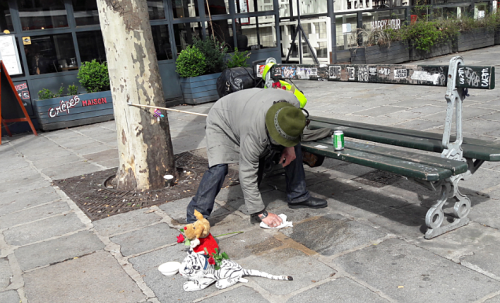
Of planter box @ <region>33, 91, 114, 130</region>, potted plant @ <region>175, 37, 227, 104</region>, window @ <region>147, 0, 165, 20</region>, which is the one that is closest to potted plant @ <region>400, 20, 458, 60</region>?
potted plant @ <region>175, 37, 227, 104</region>

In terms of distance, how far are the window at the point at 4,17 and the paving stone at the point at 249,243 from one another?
780cm

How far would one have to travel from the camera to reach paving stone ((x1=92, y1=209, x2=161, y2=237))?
14.3 feet

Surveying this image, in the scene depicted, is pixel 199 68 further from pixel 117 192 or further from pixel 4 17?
pixel 117 192

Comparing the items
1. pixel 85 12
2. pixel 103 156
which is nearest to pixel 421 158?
pixel 103 156

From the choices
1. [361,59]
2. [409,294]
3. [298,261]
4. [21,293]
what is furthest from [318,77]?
[361,59]

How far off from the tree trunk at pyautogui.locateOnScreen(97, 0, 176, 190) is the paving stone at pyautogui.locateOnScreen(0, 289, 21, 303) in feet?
6.82

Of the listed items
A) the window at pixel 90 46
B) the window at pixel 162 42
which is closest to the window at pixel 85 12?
the window at pixel 90 46

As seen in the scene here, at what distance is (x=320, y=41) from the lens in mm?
14633

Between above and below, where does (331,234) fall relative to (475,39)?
below

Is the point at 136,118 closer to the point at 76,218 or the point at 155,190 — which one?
the point at 155,190

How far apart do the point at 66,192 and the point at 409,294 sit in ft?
13.4

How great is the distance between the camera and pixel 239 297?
3082mm

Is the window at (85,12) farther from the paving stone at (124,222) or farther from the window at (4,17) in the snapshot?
the paving stone at (124,222)

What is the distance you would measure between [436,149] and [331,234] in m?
1.14
